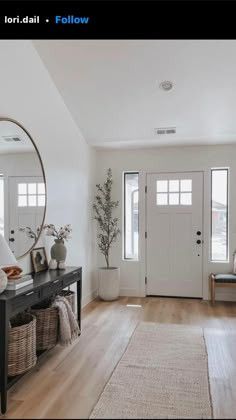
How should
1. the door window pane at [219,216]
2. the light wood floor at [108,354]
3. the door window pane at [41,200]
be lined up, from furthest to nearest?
the door window pane at [219,216] → the door window pane at [41,200] → the light wood floor at [108,354]

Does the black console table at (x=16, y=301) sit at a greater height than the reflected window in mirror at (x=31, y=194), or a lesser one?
lesser

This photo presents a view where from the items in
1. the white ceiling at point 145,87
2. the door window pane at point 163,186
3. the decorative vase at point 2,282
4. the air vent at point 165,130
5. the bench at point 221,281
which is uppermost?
the white ceiling at point 145,87

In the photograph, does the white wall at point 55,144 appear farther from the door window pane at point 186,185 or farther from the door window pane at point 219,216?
the door window pane at point 219,216

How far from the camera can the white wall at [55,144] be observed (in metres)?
2.90

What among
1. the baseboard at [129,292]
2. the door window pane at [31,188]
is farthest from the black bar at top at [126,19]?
the baseboard at [129,292]

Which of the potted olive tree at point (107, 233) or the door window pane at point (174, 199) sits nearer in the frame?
the potted olive tree at point (107, 233)

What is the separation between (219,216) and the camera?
500 centimetres

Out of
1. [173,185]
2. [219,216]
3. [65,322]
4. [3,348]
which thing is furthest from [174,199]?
[3,348]

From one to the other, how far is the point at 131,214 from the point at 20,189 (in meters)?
2.59

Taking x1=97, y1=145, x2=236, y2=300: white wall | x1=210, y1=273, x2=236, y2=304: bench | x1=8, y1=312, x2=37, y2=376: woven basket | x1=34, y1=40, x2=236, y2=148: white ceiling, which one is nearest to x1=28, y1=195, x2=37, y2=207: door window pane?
x1=8, y1=312, x2=37, y2=376: woven basket

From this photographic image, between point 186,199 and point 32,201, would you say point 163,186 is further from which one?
point 32,201

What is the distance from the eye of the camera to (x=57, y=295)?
3199 millimetres

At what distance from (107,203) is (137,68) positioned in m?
2.33

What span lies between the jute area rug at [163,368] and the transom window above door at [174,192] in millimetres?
2061
